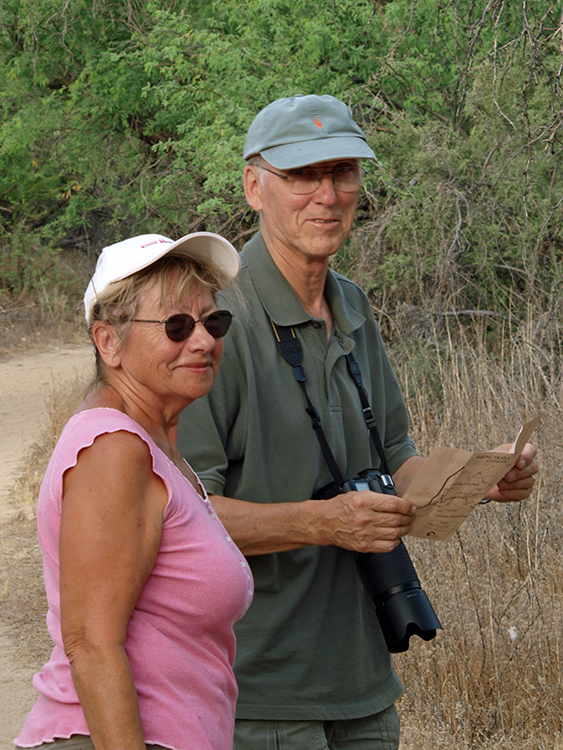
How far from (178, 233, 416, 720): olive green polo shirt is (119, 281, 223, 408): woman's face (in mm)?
248

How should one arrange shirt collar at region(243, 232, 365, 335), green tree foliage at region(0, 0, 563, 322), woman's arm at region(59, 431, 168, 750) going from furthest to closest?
green tree foliage at region(0, 0, 563, 322)
shirt collar at region(243, 232, 365, 335)
woman's arm at region(59, 431, 168, 750)

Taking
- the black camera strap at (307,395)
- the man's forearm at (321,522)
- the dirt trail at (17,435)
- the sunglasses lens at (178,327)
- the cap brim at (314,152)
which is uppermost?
the cap brim at (314,152)

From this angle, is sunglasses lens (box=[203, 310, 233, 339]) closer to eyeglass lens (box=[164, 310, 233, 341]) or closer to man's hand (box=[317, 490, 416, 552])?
eyeglass lens (box=[164, 310, 233, 341])

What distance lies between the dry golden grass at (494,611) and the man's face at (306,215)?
1.34 meters

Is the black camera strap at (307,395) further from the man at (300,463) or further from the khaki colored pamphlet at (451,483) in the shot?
the khaki colored pamphlet at (451,483)

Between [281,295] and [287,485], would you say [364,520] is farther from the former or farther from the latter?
[281,295]

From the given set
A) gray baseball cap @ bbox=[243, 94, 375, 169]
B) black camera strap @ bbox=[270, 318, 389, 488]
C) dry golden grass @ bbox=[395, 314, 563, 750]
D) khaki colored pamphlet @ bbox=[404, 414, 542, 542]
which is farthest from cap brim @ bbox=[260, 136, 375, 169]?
dry golden grass @ bbox=[395, 314, 563, 750]

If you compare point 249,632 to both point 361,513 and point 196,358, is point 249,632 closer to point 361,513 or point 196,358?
point 361,513

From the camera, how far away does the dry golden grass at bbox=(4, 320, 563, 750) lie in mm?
3195

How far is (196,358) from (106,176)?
1099 cm

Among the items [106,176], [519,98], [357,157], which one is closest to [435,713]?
[357,157]

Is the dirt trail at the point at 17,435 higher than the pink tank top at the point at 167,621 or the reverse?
the reverse

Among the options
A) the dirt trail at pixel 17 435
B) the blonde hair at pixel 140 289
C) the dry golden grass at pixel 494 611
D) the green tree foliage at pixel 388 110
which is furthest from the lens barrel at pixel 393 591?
the green tree foliage at pixel 388 110

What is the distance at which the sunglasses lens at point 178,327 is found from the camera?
5.29 feet
